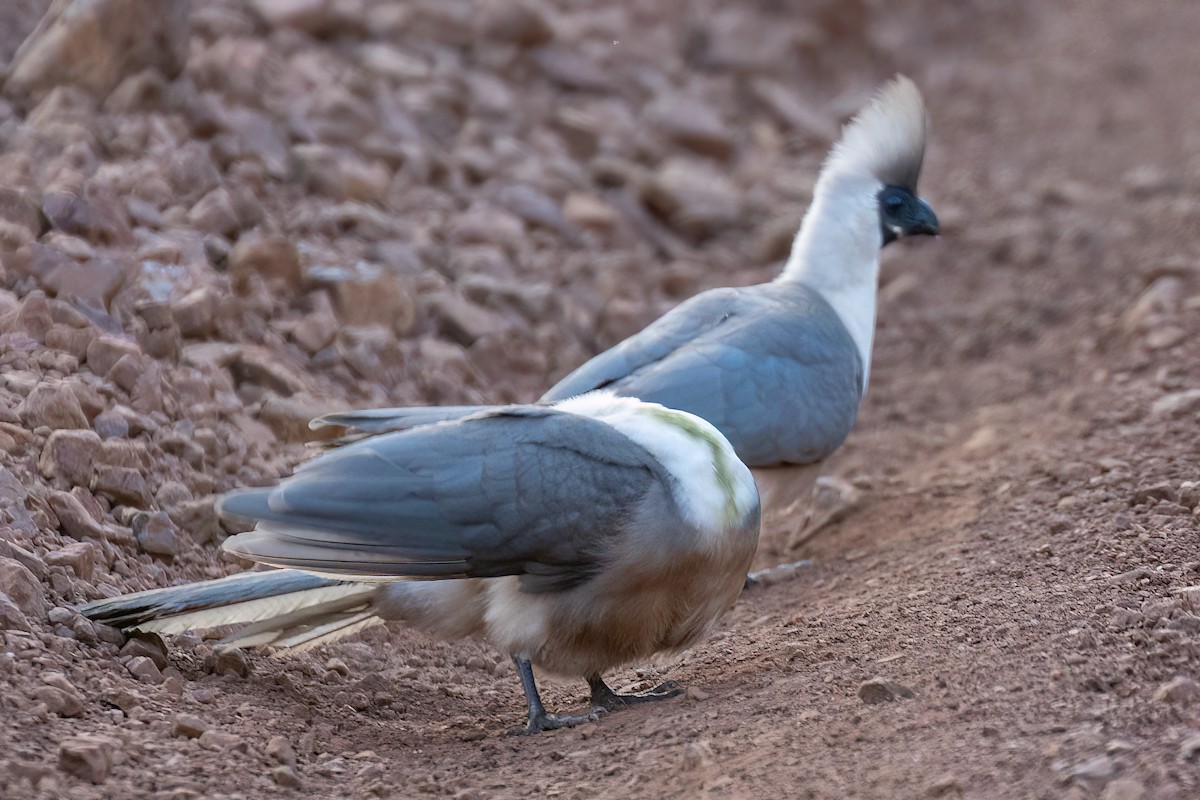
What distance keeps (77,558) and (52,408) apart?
72 centimetres

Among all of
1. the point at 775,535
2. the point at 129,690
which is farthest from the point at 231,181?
the point at 129,690

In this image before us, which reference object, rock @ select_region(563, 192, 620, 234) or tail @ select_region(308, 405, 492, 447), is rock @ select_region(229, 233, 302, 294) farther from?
rock @ select_region(563, 192, 620, 234)

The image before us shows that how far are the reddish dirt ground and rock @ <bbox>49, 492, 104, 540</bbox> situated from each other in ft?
0.68

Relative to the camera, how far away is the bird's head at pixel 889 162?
7.04 metres

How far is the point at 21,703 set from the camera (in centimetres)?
371

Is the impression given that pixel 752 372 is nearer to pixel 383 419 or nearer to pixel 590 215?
pixel 383 419

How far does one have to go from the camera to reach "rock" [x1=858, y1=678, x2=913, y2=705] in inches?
154

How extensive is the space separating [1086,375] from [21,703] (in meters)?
5.76

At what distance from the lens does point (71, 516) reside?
15.3 ft

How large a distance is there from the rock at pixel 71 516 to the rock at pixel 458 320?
9.28 ft

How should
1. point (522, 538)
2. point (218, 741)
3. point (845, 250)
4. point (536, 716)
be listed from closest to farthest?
point (218, 741), point (522, 538), point (536, 716), point (845, 250)

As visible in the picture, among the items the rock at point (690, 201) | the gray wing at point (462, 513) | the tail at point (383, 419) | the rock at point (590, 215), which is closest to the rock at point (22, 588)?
the gray wing at point (462, 513)

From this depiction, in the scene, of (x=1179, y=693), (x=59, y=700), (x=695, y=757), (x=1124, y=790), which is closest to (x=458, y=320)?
(x=59, y=700)

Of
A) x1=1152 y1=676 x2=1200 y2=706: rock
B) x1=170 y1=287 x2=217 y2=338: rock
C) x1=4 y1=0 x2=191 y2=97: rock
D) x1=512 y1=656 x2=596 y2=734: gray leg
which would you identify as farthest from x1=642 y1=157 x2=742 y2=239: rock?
x1=1152 y1=676 x2=1200 y2=706: rock
